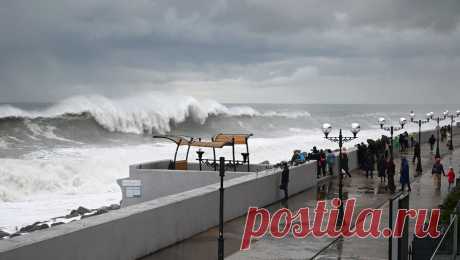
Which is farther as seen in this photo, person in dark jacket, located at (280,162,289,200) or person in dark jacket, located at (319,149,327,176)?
person in dark jacket, located at (319,149,327,176)

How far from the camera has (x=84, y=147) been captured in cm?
5884

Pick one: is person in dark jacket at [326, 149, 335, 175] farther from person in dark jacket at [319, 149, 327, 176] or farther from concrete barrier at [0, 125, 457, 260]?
concrete barrier at [0, 125, 457, 260]

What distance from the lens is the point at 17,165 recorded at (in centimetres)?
3816

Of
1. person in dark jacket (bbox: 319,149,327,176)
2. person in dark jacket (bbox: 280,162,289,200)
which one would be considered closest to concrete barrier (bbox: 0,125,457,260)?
person in dark jacket (bbox: 280,162,289,200)

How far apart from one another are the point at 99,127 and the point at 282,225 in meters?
55.4

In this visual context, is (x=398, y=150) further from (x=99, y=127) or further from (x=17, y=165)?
(x=99, y=127)

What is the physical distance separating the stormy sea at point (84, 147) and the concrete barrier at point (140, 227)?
8.07 metres

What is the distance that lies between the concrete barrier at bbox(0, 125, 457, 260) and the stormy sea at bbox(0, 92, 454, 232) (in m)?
8.07

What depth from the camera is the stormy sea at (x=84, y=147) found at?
29.6m

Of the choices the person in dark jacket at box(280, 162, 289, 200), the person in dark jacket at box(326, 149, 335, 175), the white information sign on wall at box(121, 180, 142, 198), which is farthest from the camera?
the person in dark jacket at box(326, 149, 335, 175)

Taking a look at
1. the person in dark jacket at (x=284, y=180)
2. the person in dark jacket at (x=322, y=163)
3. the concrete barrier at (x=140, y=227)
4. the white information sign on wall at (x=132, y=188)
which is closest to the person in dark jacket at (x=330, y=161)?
the person in dark jacket at (x=322, y=163)

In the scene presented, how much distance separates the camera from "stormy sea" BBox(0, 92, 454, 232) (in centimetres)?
2959

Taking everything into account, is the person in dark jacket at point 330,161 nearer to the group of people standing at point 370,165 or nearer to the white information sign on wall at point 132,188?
the group of people standing at point 370,165

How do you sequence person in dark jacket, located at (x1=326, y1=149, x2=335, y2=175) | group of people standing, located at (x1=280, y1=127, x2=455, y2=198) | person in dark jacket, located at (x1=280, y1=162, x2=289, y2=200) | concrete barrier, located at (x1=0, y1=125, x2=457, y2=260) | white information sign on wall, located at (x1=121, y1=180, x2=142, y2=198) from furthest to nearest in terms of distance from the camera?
person in dark jacket, located at (x1=326, y1=149, x2=335, y2=175), group of people standing, located at (x1=280, y1=127, x2=455, y2=198), white information sign on wall, located at (x1=121, y1=180, x2=142, y2=198), person in dark jacket, located at (x1=280, y1=162, x2=289, y2=200), concrete barrier, located at (x1=0, y1=125, x2=457, y2=260)
